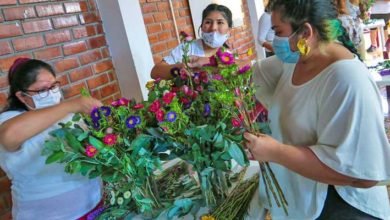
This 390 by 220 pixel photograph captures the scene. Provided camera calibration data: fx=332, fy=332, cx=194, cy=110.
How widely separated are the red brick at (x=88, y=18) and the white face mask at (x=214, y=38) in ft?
2.31

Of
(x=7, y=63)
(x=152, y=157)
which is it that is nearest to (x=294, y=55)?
(x=152, y=157)

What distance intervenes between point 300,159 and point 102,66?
1.58 meters

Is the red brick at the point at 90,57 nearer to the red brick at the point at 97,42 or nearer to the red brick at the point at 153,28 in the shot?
the red brick at the point at 97,42

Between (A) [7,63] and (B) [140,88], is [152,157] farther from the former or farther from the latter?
(B) [140,88]

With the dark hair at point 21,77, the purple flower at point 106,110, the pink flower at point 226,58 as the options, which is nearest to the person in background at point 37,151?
the dark hair at point 21,77

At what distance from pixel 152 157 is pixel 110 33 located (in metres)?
1.37

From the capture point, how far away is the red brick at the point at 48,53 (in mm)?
1743

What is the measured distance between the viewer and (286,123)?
40.6 inches

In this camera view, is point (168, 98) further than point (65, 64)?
No

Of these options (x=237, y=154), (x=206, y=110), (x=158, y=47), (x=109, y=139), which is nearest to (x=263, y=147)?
(x=237, y=154)

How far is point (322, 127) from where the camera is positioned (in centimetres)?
91

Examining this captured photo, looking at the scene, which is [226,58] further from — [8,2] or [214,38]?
[8,2]

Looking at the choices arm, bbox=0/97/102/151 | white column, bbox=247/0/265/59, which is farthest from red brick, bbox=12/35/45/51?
white column, bbox=247/0/265/59

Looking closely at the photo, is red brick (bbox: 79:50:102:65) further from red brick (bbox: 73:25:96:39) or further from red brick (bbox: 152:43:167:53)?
red brick (bbox: 152:43:167:53)
